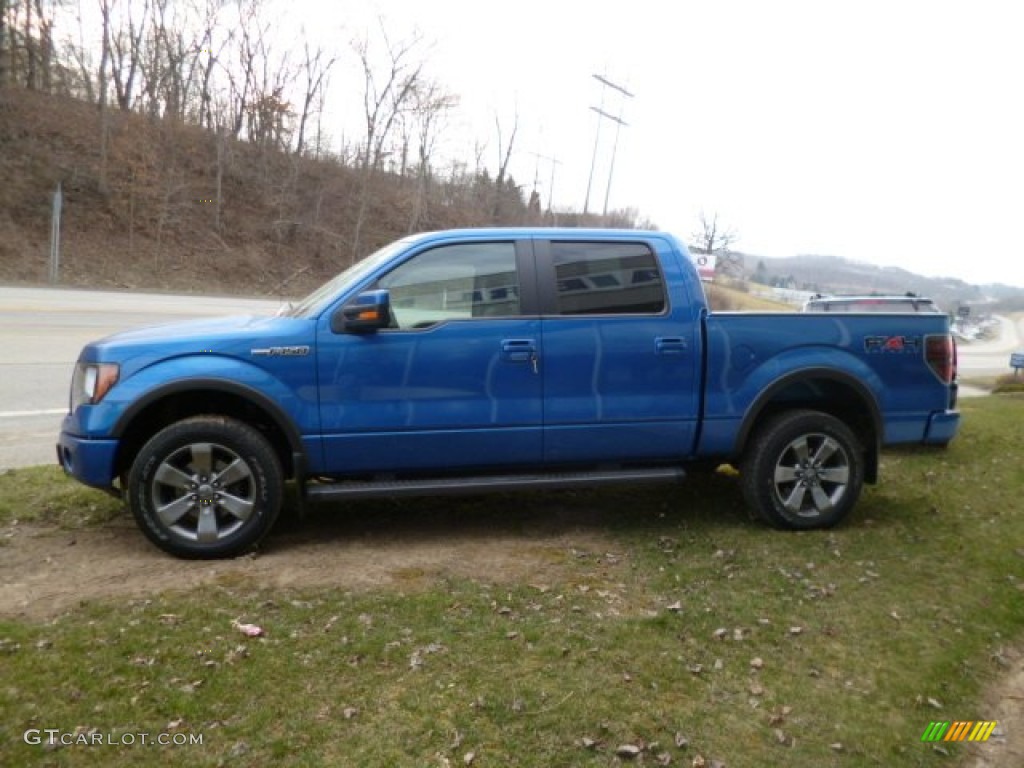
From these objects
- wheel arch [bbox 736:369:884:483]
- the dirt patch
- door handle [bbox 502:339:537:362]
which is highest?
door handle [bbox 502:339:537:362]

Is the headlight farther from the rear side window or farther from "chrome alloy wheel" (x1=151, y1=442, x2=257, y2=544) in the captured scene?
the rear side window

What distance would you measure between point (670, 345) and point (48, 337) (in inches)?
494

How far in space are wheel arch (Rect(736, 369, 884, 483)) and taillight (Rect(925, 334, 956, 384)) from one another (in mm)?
523

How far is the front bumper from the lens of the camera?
13.8 feet

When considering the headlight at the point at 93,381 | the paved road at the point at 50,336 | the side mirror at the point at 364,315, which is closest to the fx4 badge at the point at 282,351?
the side mirror at the point at 364,315

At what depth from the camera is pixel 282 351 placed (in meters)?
4.33

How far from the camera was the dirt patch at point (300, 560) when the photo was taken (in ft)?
12.8

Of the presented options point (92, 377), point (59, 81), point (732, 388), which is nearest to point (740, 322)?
point (732, 388)

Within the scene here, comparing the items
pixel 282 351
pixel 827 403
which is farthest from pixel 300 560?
pixel 827 403

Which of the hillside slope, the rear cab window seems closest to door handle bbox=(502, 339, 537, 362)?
the rear cab window

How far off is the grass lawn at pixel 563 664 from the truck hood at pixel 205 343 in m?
1.26

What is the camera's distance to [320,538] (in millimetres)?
4707

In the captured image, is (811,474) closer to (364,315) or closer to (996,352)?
(364,315)

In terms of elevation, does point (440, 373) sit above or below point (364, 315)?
below
